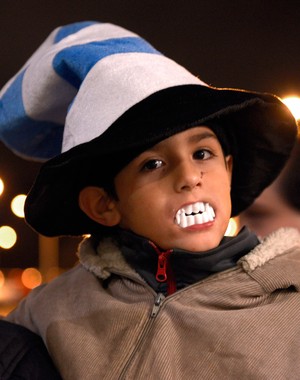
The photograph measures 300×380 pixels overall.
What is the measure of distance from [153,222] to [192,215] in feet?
0.23

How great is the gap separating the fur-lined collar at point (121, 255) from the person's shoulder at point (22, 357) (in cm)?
16

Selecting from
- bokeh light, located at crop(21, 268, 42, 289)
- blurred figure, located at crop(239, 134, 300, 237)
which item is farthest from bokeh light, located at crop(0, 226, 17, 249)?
blurred figure, located at crop(239, 134, 300, 237)

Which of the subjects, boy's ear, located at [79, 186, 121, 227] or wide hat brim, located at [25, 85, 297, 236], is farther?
boy's ear, located at [79, 186, 121, 227]

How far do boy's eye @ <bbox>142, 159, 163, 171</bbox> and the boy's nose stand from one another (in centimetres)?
3

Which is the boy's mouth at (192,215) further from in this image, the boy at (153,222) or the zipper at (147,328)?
the zipper at (147,328)

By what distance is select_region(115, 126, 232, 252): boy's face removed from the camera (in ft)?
3.68

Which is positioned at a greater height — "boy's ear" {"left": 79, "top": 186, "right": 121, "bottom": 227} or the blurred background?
"boy's ear" {"left": 79, "top": 186, "right": 121, "bottom": 227}

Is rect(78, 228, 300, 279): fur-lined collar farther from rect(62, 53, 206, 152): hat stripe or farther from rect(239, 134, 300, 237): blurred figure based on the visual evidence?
rect(239, 134, 300, 237): blurred figure

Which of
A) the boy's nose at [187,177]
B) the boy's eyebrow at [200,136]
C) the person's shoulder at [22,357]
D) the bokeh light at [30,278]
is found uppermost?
the boy's eyebrow at [200,136]

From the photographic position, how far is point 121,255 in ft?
4.10

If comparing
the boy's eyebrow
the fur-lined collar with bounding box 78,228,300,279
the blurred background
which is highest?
the boy's eyebrow

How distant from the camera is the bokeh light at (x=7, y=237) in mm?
8844

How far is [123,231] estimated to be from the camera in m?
1.23

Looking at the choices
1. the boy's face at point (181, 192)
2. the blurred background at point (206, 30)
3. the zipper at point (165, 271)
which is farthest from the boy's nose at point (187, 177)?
the blurred background at point (206, 30)
